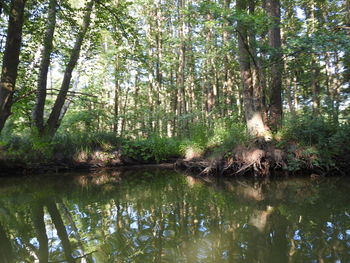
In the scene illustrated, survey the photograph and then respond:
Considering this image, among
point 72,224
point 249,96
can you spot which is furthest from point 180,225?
point 249,96

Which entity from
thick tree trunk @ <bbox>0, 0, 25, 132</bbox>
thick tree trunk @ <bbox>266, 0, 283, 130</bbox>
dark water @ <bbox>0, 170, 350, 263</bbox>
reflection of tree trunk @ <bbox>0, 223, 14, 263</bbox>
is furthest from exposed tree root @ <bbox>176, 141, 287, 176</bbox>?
thick tree trunk @ <bbox>0, 0, 25, 132</bbox>

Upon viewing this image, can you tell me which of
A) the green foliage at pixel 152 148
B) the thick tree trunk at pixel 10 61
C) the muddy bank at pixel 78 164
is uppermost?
the thick tree trunk at pixel 10 61

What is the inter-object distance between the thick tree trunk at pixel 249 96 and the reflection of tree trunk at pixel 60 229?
6.11 metres

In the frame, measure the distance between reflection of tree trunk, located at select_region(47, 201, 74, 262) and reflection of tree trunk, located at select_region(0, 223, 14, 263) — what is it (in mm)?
548

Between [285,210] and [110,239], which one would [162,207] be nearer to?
[110,239]

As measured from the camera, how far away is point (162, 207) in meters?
4.87

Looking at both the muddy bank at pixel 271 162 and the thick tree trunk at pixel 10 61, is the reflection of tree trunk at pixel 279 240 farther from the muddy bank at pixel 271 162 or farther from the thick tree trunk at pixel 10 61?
the muddy bank at pixel 271 162

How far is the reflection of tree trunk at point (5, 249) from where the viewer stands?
9.55 ft

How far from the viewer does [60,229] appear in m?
3.85

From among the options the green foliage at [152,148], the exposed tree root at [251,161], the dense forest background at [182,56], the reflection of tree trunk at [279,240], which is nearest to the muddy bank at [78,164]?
the green foliage at [152,148]

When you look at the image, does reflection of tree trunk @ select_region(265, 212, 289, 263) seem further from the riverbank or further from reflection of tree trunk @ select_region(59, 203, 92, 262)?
the riverbank

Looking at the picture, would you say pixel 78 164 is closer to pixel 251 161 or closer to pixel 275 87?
pixel 251 161

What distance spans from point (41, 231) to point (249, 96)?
7439 mm

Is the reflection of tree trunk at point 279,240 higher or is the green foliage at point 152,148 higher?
the green foliage at point 152,148
